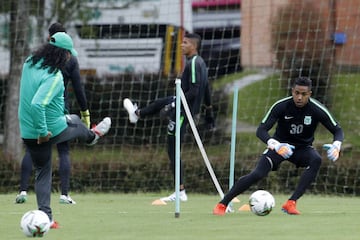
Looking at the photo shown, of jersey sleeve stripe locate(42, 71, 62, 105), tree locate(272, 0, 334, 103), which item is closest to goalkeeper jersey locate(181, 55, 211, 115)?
jersey sleeve stripe locate(42, 71, 62, 105)

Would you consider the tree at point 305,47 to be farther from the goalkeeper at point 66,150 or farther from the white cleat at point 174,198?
the goalkeeper at point 66,150

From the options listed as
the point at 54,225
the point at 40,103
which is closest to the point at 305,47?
the point at 54,225

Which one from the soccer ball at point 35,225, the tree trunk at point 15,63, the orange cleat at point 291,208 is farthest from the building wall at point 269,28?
the soccer ball at point 35,225

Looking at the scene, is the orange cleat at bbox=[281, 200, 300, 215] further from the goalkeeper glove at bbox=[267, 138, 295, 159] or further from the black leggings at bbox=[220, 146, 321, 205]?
the goalkeeper glove at bbox=[267, 138, 295, 159]

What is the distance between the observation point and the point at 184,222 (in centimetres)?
932

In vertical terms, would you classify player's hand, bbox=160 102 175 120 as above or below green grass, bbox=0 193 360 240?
above

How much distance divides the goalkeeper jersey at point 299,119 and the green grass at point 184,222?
80cm

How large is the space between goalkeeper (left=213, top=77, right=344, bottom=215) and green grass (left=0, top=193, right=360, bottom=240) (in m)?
0.27

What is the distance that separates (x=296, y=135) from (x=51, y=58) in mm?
3001

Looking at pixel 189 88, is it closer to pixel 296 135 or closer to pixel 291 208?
pixel 296 135

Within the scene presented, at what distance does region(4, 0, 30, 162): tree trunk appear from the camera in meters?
16.6

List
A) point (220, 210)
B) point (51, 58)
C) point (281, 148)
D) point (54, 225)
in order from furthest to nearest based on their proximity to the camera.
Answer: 1. point (220, 210)
2. point (281, 148)
3. point (54, 225)
4. point (51, 58)

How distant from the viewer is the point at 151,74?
17.5 m

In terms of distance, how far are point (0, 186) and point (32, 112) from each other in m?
7.34
